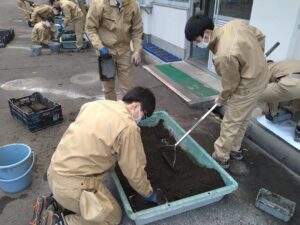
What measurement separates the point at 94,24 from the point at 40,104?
1.62 meters

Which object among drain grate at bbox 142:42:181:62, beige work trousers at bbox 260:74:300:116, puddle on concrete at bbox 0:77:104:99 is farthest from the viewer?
drain grate at bbox 142:42:181:62

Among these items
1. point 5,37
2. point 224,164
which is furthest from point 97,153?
point 5,37

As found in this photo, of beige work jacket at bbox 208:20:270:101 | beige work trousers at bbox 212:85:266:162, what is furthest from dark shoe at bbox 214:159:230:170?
beige work jacket at bbox 208:20:270:101

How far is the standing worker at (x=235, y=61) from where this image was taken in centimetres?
229

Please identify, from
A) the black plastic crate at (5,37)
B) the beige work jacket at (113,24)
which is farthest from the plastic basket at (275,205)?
the black plastic crate at (5,37)

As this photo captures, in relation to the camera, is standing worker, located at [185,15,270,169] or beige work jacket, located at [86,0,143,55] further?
beige work jacket, located at [86,0,143,55]

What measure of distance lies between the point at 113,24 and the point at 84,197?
235 cm

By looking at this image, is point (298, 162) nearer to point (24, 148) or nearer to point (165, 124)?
point (165, 124)

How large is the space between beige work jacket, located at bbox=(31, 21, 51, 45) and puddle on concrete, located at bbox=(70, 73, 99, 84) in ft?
10.1

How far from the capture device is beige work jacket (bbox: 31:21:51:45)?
7898 mm

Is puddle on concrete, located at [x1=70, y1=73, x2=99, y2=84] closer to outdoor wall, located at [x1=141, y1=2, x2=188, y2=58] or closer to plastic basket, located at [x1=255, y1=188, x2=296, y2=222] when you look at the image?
outdoor wall, located at [x1=141, y1=2, x2=188, y2=58]

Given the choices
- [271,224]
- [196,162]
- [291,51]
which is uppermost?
[291,51]

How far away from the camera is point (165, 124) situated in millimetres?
3359

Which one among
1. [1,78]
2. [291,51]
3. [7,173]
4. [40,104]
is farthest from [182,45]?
[7,173]
